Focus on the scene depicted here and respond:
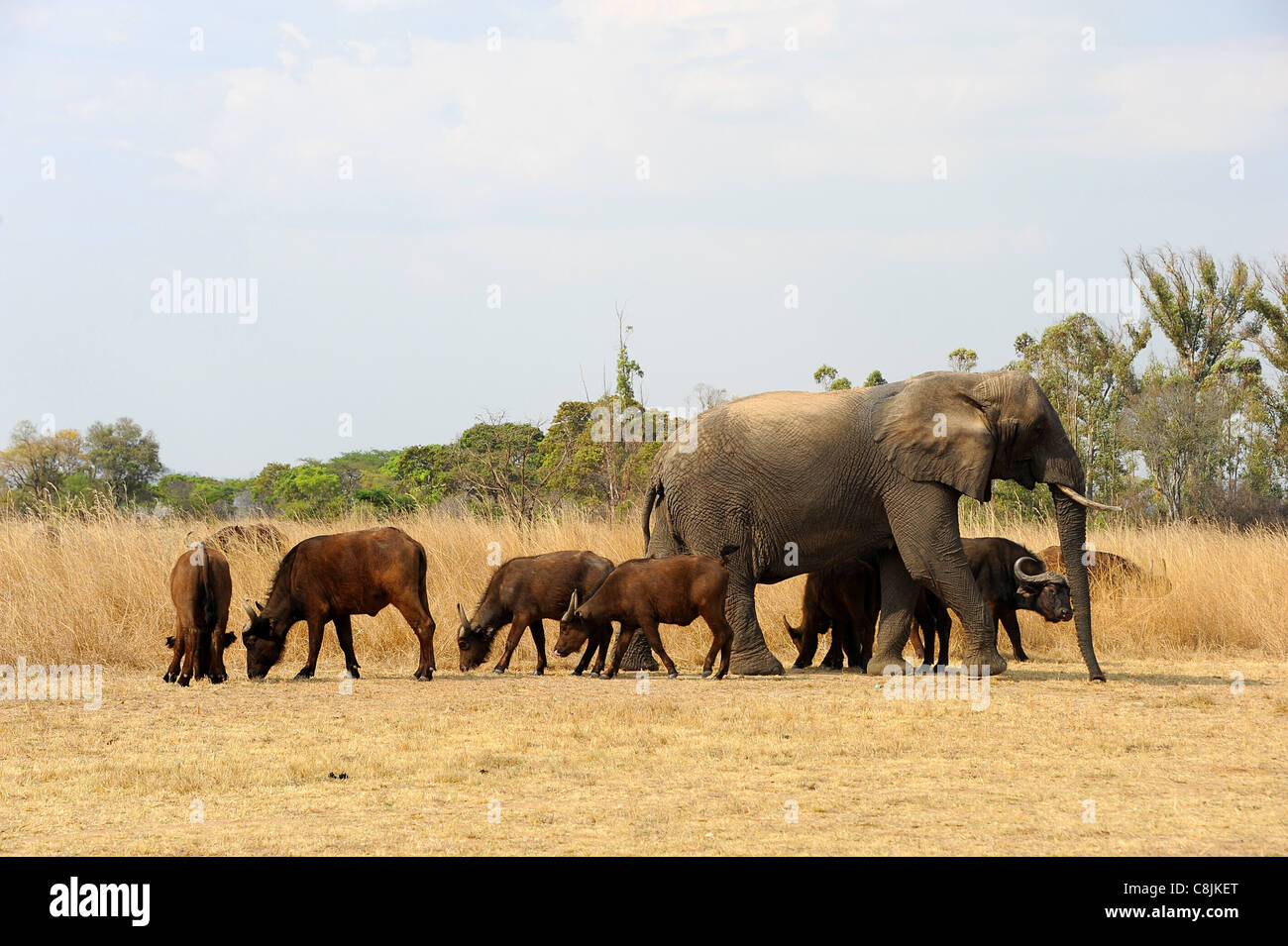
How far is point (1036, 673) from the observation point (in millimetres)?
13789

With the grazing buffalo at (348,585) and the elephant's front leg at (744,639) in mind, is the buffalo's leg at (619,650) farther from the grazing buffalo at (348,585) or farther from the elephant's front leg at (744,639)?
the grazing buffalo at (348,585)

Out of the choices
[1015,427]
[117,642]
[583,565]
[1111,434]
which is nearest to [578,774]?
[583,565]

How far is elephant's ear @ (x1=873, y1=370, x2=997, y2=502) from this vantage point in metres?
13.2

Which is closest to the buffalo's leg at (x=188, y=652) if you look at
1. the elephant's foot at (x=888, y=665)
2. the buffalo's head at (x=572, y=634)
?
the buffalo's head at (x=572, y=634)

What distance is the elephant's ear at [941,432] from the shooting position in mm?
13164

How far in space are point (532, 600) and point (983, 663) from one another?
422 cm

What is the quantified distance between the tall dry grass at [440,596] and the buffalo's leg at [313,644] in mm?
1114

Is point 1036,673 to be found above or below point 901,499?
below

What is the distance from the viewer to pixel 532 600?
13867mm

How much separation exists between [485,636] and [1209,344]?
30.8 metres

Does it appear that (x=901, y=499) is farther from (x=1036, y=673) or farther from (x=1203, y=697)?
(x=1203, y=697)

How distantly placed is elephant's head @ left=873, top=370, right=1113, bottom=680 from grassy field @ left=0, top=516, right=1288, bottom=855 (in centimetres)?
147

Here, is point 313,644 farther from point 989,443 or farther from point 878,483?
point 989,443

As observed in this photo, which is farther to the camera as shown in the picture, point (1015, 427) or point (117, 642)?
point (117, 642)
